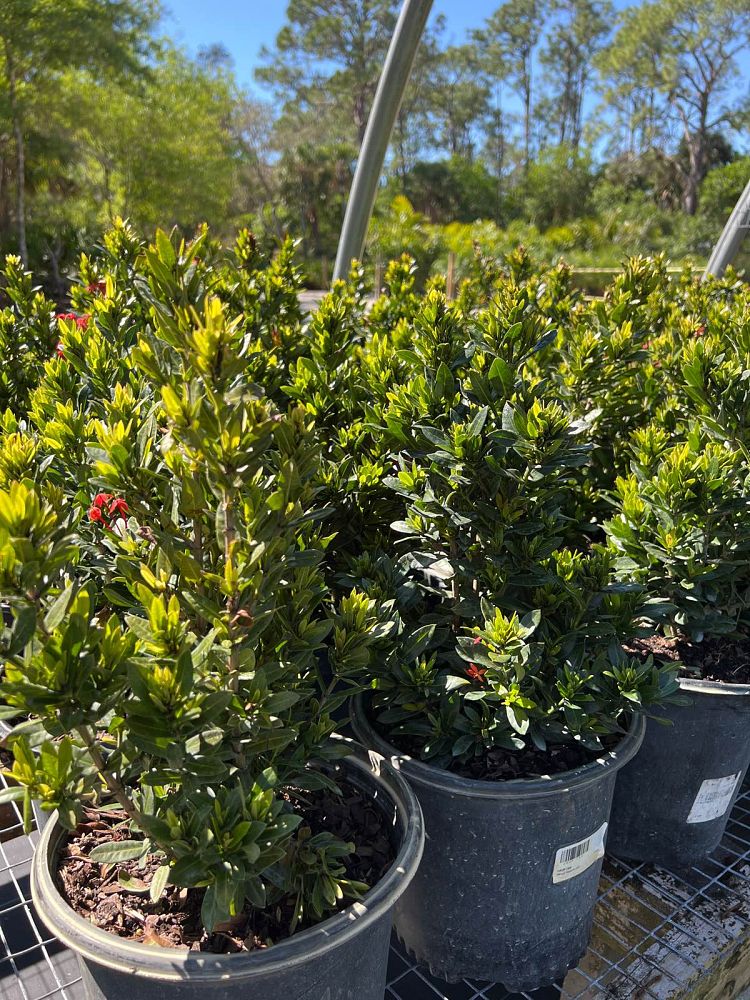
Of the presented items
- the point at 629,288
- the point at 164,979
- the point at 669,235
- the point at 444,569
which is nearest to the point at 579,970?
the point at 444,569

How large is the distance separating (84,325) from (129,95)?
20232 millimetres

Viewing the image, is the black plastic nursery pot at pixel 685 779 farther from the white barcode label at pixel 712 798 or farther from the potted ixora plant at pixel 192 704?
the potted ixora plant at pixel 192 704

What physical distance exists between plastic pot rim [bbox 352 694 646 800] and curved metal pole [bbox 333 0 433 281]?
2337 mm

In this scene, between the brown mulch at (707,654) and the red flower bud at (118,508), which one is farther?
the brown mulch at (707,654)

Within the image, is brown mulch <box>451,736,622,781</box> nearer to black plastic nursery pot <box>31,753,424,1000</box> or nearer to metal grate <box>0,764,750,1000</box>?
black plastic nursery pot <box>31,753,424,1000</box>

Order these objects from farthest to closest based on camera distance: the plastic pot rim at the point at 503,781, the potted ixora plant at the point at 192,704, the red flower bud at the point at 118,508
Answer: the plastic pot rim at the point at 503,781 → the red flower bud at the point at 118,508 → the potted ixora plant at the point at 192,704

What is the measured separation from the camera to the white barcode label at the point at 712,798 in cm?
206

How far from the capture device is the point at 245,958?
3.60ft

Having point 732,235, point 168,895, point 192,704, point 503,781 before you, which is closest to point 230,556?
point 192,704

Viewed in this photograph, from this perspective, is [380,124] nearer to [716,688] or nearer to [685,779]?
[716,688]

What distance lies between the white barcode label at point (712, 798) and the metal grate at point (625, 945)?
0.55 ft

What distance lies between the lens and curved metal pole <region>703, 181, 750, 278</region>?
468cm

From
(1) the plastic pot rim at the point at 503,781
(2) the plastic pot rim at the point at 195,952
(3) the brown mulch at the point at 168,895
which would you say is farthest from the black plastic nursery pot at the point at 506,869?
(2) the plastic pot rim at the point at 195,952

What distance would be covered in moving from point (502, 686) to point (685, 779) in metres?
0.87
